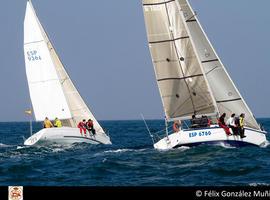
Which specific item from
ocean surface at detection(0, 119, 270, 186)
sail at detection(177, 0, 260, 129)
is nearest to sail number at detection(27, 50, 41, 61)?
sail at detection(177, 0, 260, 129)

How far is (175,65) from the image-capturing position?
109 ft

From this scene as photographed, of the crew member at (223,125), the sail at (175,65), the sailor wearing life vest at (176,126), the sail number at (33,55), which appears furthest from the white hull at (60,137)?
the crew member at (223,125)

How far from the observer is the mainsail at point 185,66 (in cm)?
3275

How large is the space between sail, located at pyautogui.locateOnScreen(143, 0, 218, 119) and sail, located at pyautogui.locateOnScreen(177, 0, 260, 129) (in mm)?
380

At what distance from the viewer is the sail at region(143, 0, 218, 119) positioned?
1294 inches

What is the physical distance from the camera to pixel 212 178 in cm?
2002

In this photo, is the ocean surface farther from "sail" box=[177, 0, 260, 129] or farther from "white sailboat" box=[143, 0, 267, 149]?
"white sailboat" box=[143, 0, 267, 149]
